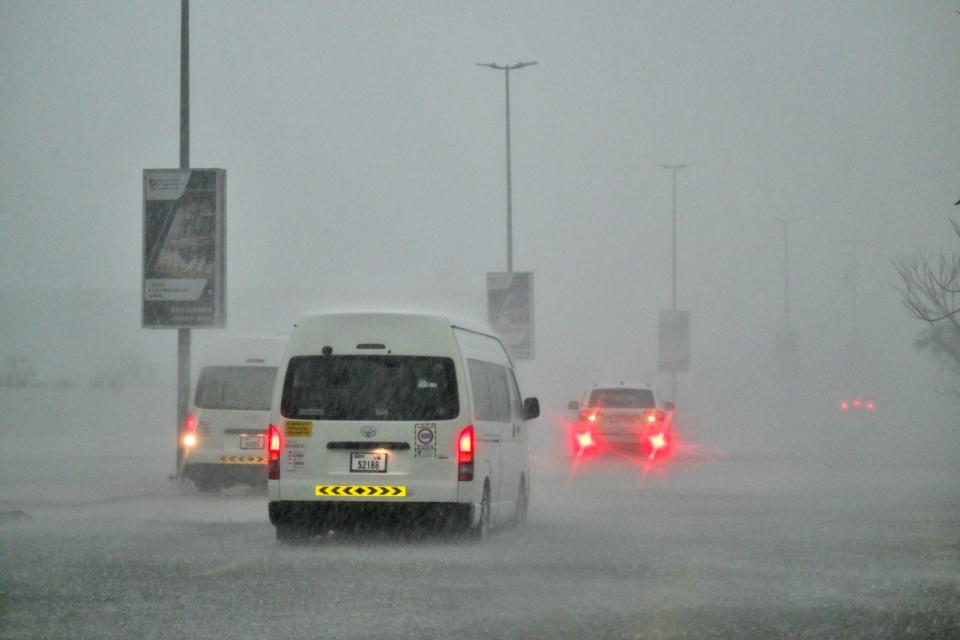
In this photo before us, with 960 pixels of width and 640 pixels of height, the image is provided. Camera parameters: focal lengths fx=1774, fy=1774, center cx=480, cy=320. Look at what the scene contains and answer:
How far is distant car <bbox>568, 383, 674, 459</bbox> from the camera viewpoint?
36.8 meters

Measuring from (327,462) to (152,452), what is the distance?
2789 centimetres

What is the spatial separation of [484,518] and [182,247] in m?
11.4

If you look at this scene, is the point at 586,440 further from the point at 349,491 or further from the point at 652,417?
the point at 349,491

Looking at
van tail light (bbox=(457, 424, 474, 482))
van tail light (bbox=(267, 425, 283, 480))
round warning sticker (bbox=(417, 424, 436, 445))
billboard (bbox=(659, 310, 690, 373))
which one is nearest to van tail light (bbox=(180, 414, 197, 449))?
van tail light (bbox=(267, 425, 283, 480))

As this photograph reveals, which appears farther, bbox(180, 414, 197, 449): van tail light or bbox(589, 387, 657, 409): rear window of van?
bbox(589, 387, 657, 409): rear window of van

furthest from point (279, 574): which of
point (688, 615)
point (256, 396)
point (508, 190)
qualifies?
point (508, 190)

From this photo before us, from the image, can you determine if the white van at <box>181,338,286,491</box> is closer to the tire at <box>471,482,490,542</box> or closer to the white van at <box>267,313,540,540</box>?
the tire at <box>471,482,490,542</box>

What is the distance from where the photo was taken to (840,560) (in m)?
15.3

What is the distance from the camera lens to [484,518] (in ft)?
56.2

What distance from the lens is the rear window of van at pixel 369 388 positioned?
16578 mm

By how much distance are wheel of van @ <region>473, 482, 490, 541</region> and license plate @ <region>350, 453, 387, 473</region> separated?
1118 mm

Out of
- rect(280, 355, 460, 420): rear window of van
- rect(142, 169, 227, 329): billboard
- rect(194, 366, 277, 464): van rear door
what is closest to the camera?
rect(280, 355, 460, 420): rear window of van

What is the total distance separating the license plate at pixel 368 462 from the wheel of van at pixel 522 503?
3.78 m

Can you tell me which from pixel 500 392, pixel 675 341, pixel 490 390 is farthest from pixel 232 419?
pixel 675 341
